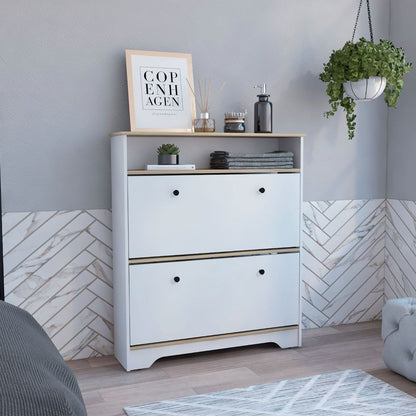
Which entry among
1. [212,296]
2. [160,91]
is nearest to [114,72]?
[160,91]

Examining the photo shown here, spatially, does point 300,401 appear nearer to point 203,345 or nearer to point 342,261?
point 203,345

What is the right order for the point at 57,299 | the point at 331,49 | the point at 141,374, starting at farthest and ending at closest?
1. the point at 331,49
2. the point at 57,299
3. the point at 141,374

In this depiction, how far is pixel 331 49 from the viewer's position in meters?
3.49

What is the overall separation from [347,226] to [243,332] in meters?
1.09

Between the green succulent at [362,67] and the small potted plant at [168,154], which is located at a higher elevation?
the green succulent at [362,67]

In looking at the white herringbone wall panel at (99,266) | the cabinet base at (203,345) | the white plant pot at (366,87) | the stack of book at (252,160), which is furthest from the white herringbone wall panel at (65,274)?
the white plant pot at (366,87)

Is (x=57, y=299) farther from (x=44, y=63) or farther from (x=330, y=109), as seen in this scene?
(x=330, y=109)

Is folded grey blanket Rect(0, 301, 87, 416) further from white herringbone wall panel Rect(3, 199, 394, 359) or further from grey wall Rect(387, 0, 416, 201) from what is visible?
grey wall Rect(387, 0, 416, 201)

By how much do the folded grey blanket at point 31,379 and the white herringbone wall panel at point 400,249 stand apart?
2.71 m

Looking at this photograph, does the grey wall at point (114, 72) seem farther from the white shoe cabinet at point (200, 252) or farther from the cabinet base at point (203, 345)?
the cabinet base at point (203, 345)

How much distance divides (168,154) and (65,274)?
85 centimetres

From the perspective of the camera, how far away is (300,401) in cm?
246

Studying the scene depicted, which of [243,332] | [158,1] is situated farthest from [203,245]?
[158,1]

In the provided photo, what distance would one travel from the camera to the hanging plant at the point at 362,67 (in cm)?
314
